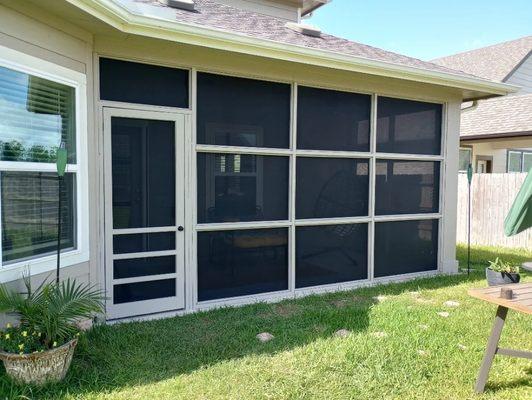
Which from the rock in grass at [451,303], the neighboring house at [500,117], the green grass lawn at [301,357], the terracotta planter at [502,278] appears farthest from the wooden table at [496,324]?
the neighboring house at [500,117]

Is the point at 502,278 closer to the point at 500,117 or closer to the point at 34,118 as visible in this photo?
the point at 34,118

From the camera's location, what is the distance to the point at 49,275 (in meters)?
3.55

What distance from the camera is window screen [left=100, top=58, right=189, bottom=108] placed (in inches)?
165

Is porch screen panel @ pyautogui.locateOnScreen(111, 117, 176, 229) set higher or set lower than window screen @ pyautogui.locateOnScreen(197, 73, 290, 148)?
lower

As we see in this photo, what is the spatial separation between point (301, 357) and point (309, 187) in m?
2.44

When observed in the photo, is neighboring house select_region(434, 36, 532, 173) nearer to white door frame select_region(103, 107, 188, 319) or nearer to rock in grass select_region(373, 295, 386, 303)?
rock in grass select_region(373, 295, 386, 303)

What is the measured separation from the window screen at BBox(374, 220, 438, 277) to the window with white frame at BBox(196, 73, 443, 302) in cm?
2

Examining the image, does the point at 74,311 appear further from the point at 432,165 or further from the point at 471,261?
the point at 471,261

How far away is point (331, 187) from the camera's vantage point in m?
5.57

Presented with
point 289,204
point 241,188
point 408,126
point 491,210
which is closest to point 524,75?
point 491,210

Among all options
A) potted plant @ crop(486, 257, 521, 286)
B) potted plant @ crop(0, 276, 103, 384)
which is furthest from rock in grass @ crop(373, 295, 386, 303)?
potted plant @ crop(0, 276, 103, 384)

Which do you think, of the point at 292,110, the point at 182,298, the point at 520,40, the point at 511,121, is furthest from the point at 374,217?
the point at 520,40

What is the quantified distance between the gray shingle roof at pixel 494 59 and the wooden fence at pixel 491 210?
5833 mm

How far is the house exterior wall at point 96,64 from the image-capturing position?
331 cm
